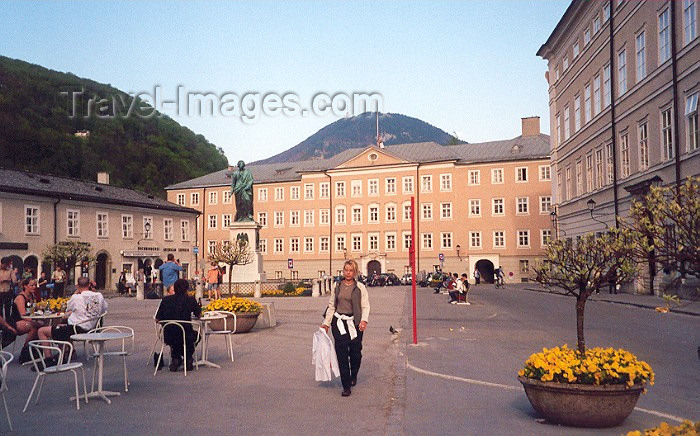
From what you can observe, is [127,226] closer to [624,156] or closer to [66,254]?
[66,254]

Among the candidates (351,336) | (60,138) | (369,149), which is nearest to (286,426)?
(351,336)

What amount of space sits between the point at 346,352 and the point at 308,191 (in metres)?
72.0

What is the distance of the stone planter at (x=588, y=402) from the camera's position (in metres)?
6.45

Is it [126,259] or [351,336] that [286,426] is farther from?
[126,259]

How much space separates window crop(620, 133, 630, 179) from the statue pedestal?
1919 cm

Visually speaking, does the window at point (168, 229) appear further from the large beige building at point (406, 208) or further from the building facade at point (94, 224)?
the large beige building at point (406, 208)

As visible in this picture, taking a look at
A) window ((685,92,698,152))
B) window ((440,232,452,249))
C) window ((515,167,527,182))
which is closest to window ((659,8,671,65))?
window ((685,92,698,152))

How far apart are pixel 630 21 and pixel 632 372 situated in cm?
3140

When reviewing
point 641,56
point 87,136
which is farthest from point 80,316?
point 87,136

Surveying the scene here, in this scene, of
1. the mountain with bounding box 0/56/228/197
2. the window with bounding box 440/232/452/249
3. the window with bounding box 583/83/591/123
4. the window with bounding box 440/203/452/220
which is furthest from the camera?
the mountain with bounding box 0/56/228/197

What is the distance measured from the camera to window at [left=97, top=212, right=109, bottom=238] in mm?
52938

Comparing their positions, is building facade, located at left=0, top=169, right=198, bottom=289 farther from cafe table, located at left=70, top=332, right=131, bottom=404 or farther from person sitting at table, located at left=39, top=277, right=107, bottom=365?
cafe table, located at left=70, top=332, right=131, bottom=404

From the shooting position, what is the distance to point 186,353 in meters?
10.5

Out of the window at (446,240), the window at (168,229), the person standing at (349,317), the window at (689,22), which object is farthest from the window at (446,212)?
the person standing at (349,317)
